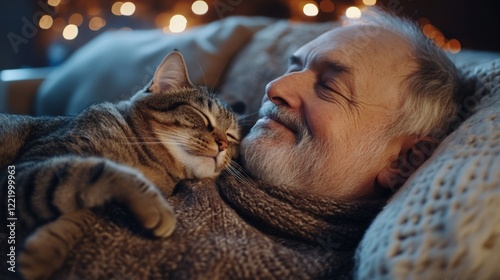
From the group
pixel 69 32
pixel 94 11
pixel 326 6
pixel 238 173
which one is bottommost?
pixel 69 32

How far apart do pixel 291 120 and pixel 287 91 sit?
87 mm

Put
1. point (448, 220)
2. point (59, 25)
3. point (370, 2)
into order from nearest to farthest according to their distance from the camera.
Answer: point (448, 220) → point (370, 2) → point (59, 25)

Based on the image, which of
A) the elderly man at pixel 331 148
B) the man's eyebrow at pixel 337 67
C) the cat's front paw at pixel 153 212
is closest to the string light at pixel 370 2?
the elderly man at pixel 331 148

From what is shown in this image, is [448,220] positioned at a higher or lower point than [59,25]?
higher

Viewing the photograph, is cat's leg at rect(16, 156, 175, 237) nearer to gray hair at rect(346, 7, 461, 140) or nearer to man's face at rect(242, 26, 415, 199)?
man's face at rect(242, 26, 415, 199)

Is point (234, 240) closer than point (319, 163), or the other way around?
point (234, 240)

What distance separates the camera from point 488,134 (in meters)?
0.94

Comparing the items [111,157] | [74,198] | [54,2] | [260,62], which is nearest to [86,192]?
[74,198]

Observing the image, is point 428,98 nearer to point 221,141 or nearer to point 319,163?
point 319,163

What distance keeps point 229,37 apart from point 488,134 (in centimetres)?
138

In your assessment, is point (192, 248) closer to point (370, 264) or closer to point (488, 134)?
point (370, 264)

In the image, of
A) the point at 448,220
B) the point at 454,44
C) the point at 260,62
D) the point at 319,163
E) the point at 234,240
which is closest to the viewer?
the point at 448,220

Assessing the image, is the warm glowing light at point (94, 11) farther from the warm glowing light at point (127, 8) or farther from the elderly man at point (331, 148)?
the elderly man at point (331, 148)

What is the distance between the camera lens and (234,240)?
3.16ft
